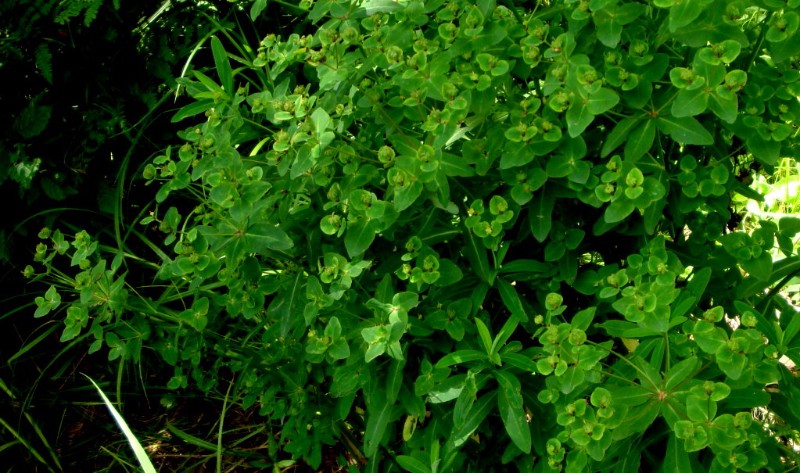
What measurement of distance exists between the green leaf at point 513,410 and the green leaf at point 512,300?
147 millimetres

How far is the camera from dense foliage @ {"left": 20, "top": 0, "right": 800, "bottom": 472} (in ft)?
5.29

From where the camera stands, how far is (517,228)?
7.06ft

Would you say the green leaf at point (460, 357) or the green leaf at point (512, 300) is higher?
the green leaf at point (460, 357)

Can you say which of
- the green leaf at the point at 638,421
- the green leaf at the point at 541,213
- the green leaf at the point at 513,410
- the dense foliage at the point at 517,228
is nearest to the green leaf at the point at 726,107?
the dense foliage at the point at 517,228

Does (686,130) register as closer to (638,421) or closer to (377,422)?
(638,421)

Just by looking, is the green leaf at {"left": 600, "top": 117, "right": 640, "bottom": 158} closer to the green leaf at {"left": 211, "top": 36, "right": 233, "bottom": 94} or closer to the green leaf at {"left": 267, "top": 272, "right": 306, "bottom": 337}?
the green leaf at {"left": 267, "top": 272, "right": 306, "bottom": 337}

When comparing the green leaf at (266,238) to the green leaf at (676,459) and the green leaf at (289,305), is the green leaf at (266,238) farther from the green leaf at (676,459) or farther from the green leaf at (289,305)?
the green leaf at (676,459)

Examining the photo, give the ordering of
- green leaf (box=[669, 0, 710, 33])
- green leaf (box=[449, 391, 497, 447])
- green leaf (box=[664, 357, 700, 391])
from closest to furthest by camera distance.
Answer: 1. green leaf (box=[669, 0, 710, 33])
2. green leaf (box=[664, 357, 700, 391])
3. green leaf (box=[449, 391, 497, 447])

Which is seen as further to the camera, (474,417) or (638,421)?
(474,417)

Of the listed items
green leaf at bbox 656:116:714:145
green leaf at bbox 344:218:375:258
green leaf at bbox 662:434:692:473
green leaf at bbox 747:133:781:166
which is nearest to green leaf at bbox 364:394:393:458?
green leaf at bbox 344:218:375:258

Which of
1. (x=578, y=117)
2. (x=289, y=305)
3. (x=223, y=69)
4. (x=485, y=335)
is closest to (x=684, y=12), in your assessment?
(x=578, y=117)

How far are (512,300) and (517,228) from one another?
0.31 meters

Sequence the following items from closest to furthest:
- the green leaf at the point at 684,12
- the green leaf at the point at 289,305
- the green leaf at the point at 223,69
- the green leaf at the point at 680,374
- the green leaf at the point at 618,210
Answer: the green leaf at the point at 684,12 < the green leaf at the point at 680,374 < the green leaf at the point at 618,210 < the green leaf at the point at 289,305 < the green leaf at the point at 223,69

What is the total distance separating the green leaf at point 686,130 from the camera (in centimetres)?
166
